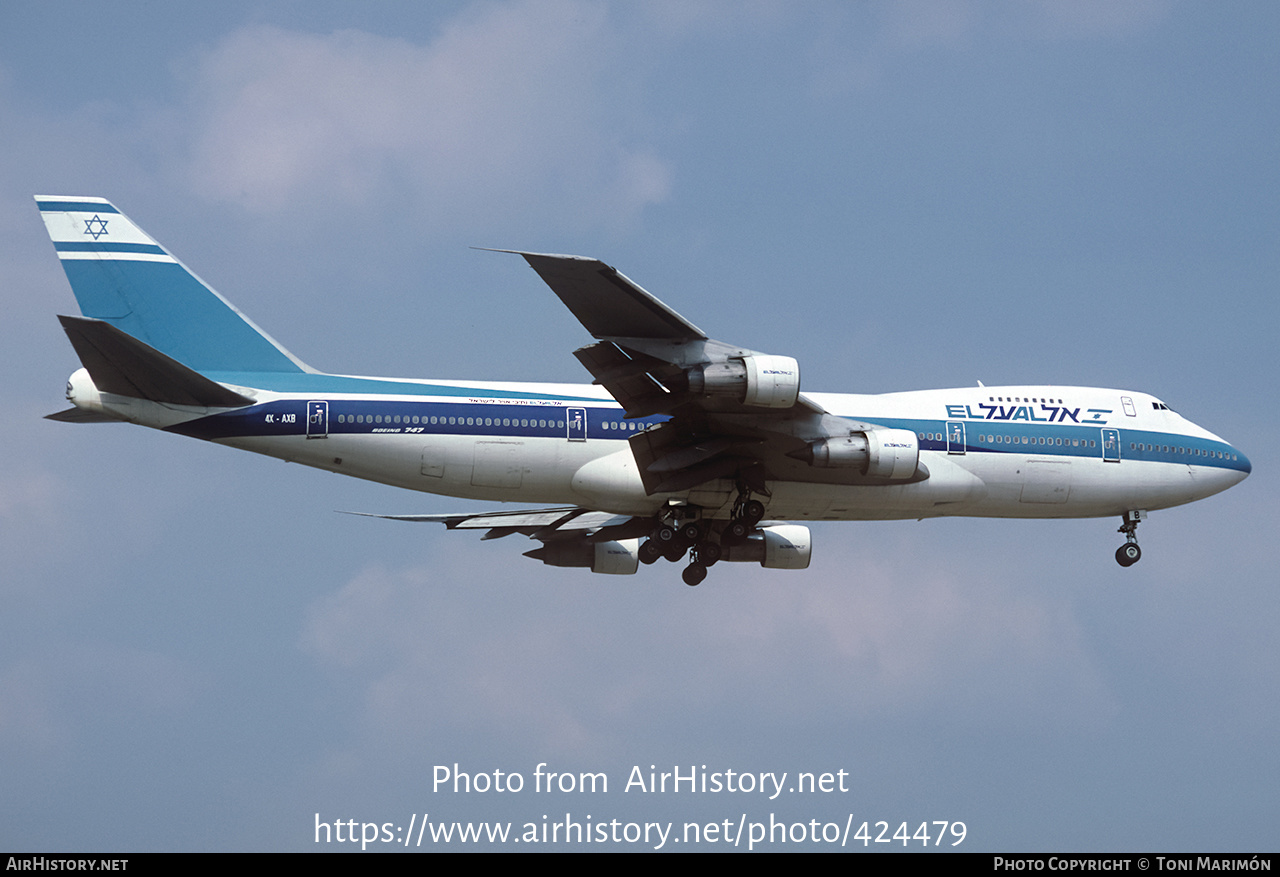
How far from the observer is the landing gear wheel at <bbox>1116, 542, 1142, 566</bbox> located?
3031 centimetres

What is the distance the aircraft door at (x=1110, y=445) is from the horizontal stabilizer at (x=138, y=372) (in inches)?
692

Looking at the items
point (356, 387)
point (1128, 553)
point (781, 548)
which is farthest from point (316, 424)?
point (1128, 553)

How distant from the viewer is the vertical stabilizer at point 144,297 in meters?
26.9

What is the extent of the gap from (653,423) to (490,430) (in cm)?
328

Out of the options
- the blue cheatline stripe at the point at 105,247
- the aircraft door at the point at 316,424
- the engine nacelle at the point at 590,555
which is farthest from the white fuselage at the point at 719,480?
the engine nacelle at the point at 590,555

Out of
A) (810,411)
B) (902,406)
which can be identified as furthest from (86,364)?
(902,406)

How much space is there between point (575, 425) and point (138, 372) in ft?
26.1

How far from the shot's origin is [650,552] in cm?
2784

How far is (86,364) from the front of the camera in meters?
23.7

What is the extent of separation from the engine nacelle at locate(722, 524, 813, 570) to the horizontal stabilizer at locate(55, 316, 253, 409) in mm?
11519

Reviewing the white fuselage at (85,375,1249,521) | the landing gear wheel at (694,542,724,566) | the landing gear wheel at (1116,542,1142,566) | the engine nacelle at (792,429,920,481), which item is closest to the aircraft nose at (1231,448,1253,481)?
the white fuselage at (85,375,1249,521)

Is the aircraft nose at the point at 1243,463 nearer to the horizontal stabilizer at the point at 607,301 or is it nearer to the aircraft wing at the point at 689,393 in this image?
the aircraft wing at the point at 689,393

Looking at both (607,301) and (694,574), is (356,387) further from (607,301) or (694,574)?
(694,574)

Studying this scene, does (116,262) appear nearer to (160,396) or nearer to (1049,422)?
(160,396)
